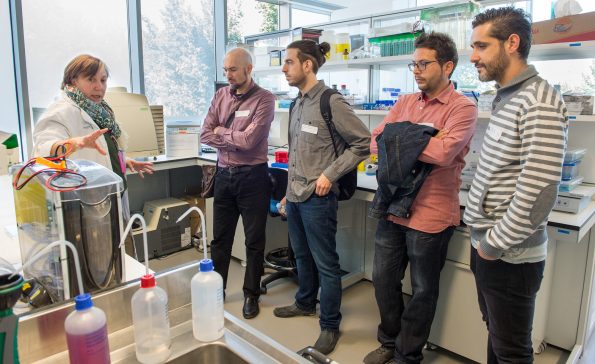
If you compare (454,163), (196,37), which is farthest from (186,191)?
(454,163)

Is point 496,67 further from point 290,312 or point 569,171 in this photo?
point 290,312

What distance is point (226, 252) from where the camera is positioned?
8.36 ft

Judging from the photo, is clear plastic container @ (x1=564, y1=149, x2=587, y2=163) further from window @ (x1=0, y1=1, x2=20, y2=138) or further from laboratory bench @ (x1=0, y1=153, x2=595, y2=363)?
window @ (x1=0, y1=1, x2=20, y2=138)

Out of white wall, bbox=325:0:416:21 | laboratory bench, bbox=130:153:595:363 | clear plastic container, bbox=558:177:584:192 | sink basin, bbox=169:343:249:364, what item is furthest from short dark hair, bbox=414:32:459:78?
white wall, bbox=325:0:416:21

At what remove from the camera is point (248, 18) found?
4.54 metres

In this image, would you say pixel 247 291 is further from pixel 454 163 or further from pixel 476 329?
pixel 454 163

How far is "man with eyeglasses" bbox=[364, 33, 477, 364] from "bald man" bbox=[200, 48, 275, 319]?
74 cm

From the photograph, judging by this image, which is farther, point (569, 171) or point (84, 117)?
point (569, 171)

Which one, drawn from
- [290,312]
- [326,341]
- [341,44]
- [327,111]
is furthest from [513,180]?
[341,44]

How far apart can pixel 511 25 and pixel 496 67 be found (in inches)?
5.0

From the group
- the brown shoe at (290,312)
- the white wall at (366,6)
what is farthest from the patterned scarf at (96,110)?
the white wall at (366,6)

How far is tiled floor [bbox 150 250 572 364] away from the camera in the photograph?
2141 millimetres

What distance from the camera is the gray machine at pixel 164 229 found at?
3391mm

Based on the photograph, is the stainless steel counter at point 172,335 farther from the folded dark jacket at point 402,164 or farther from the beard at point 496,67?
the beard at point 496,67
